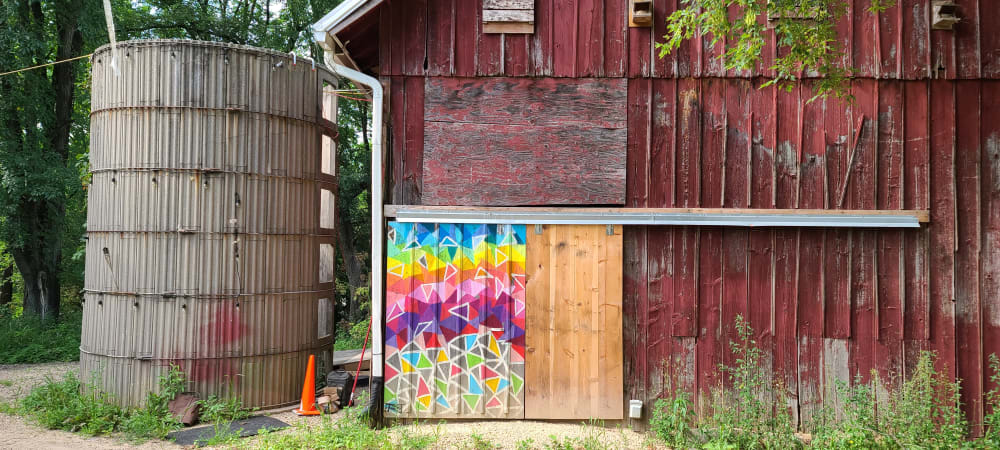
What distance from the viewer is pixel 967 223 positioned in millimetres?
7840

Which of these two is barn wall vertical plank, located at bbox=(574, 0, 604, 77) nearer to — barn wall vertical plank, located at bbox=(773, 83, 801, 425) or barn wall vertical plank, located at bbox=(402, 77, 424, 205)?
barn wall vertical plank, located at bbox=(402, 77, 424, 205)

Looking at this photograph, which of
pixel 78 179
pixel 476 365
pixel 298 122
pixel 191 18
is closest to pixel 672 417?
pixel 476 365

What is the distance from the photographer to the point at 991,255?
25.6 ft

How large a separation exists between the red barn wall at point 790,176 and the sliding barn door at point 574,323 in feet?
0.87

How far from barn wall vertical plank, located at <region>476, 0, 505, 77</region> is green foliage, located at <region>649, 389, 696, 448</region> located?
4.67m

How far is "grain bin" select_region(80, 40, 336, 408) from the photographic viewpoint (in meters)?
9.27

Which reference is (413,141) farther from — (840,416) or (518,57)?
(840,416)

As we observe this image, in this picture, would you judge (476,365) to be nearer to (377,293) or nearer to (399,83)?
(377,293)

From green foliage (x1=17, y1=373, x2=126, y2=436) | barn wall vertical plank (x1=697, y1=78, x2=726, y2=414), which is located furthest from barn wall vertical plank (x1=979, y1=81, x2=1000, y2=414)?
green foliage (x1=17, y1=373, x2=126, y2=436)

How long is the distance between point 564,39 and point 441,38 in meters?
1.59

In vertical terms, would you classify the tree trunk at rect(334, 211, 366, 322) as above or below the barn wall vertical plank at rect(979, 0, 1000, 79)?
below

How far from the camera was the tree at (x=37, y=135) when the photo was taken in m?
15.1

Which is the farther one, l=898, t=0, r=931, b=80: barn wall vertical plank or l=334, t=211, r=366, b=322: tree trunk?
l=334, t=211, r=366, b=322: tree trunk

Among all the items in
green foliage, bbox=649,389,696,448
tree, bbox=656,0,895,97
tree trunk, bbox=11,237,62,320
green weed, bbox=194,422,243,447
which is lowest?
green weed, bbox=194,422,243,447
